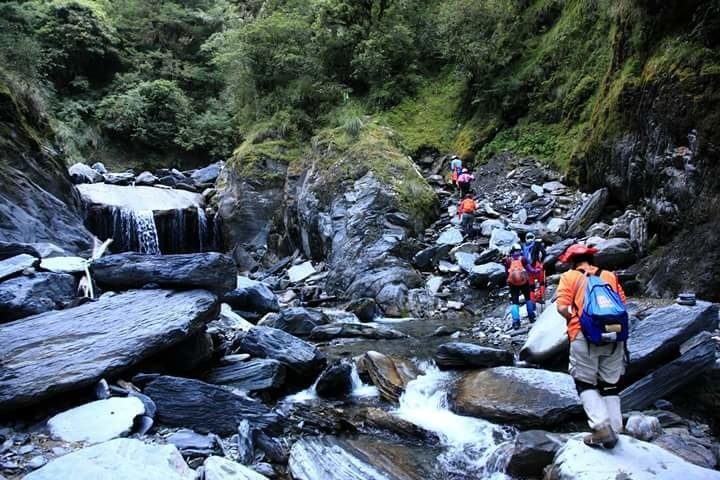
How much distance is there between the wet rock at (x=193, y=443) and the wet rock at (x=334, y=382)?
6.63ft

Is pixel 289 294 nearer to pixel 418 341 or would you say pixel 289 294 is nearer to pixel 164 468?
pixel 418 341

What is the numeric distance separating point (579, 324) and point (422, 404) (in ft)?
9.75

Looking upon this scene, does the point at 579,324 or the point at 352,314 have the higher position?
the point at 579,324

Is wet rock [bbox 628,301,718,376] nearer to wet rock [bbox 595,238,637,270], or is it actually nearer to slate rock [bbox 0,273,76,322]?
wet rock [bbox 595,238,637,270]

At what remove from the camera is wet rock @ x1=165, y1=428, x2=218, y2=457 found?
4.88 meters

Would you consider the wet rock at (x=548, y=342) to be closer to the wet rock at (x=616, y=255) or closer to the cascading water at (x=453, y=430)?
the cascading water at (x=453, y=430)

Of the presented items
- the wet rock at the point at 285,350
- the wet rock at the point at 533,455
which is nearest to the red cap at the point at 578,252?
the wet rock at the point at 533,455

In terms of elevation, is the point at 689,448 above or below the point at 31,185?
below

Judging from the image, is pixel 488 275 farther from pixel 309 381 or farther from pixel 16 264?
pixel 16 264

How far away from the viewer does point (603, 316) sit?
4.23m

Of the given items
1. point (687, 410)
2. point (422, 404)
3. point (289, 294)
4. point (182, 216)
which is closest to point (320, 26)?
point (182, 216)

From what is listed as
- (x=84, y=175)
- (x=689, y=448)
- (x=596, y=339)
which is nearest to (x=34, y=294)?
(x=596, y=339)

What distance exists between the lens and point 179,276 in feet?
23.7

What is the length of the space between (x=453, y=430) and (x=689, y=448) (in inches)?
95.4
